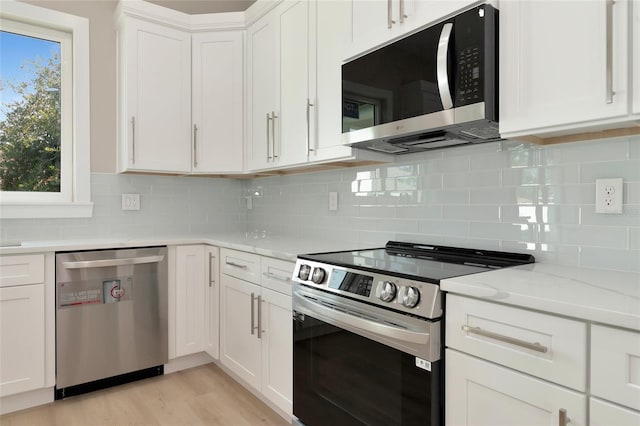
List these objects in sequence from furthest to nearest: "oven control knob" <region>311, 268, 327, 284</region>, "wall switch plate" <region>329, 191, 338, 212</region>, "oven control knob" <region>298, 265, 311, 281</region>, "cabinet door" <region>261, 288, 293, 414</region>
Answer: "wall switch plate" <region>329, 191, 338, 212</region>, "cabinet door" <region>261, 288, 293, 414</region>, "oven control knob" <region>298, 265, 311, 281</region>, "oven control knob" <region>311, 268, 327, 284</region>

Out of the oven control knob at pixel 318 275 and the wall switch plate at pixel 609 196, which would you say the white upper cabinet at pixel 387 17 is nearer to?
the wall switch plate at pixel 609 196

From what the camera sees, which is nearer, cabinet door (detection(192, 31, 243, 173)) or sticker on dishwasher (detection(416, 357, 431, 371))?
sticker on dishwasher (detection(416, 357, 431, 371))

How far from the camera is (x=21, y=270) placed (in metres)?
2.24

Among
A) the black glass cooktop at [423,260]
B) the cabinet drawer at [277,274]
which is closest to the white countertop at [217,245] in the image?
the cabinet drawer at [277,274]

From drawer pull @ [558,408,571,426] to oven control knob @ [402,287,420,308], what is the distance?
0.46m

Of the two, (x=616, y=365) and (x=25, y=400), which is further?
(x=25, y=400)

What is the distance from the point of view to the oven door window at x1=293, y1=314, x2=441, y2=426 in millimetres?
1312

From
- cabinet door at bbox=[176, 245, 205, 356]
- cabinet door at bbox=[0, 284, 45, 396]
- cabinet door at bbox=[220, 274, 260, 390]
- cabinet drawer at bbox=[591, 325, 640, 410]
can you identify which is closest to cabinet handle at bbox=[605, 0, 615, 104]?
cabinet drawer at bbox=[591, 325, 640, 410]

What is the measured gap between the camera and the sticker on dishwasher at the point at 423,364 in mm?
1272

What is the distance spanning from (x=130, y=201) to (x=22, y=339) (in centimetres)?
116

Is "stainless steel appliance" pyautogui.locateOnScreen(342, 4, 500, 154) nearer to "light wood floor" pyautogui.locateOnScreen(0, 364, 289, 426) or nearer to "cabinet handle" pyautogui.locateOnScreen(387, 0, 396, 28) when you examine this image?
"cabinet handle" pyautogui.locateOnScreen(387, 0, 396, 28)

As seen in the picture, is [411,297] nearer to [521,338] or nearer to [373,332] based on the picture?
[373,332]

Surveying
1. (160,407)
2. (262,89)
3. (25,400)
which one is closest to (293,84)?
(262,89)

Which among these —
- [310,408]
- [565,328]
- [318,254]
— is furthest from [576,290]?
[310,408]
